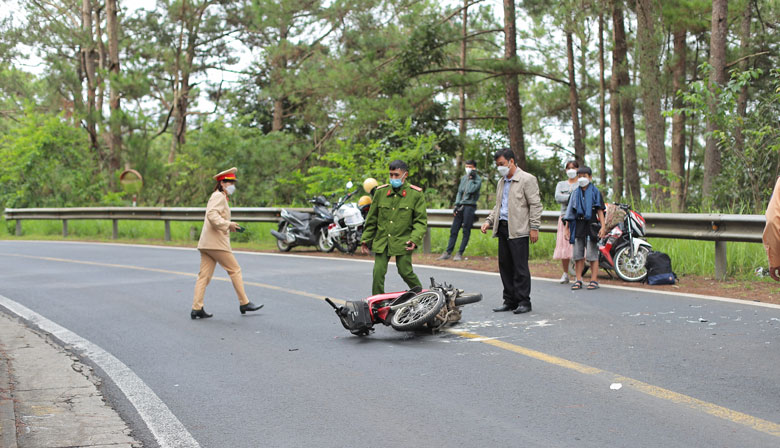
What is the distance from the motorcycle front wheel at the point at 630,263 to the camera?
11789 mm

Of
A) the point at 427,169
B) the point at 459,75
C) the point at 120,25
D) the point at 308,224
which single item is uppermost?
the point at 120,25

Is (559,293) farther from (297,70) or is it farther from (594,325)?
(297,70)

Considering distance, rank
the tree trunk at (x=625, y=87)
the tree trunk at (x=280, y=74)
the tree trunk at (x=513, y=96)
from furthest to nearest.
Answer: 1. the tree trunk at (x=280, y=74)
2. the tree trunk at (x=625, y=87)
3. the tree trunk at (x=513, y=96)

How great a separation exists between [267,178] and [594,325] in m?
22.7

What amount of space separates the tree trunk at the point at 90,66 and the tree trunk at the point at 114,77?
80 cm

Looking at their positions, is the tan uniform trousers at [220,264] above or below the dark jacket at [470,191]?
below

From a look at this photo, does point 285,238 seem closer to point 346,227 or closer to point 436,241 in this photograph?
point 346,227

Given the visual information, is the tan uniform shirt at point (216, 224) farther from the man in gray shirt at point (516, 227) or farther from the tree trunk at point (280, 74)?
the tree trunk at point (280, 74)

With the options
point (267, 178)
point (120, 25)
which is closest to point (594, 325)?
point (267, 178)

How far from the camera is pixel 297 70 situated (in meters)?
33.1

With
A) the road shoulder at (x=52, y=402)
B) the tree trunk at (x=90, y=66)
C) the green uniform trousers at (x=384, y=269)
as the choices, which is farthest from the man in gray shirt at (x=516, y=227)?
the tree trunk at (x=90, y=66)

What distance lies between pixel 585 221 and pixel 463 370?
5486 millimetres

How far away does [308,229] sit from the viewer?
Result: 18125mm

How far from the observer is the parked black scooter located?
710 inches
